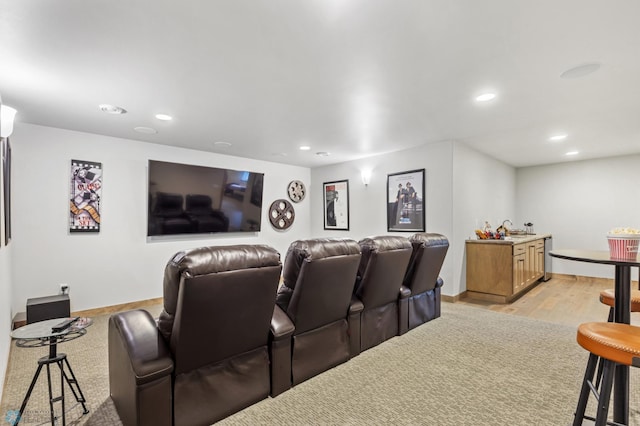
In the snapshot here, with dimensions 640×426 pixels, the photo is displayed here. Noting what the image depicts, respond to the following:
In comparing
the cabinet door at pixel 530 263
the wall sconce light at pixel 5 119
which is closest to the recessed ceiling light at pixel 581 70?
the cabinet door at pixel 530 263

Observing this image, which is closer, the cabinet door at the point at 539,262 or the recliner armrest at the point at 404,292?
the recliner armrest at the point at 404,292

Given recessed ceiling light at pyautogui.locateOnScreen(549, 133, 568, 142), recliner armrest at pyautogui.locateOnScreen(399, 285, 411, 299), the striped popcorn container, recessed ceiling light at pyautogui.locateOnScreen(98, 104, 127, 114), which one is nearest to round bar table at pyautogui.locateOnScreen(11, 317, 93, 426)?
recessed ceiling light at pyautogui.locateOnScreen(98, 104, 127, 114)

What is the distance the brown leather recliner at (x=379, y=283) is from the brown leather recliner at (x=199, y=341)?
1.04 metres

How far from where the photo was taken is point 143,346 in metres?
1.62

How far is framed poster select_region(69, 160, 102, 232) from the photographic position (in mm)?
4105

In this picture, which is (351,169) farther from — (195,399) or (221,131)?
(195,399)

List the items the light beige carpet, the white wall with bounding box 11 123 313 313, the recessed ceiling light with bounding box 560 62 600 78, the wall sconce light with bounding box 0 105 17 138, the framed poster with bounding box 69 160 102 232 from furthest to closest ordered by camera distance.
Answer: the framed poster with bounding box 69 160 102 232 < the white wall with bounding box 11 123 313 313 < the recessed ceiling light with bounding box 560 62 600 78 < the wall sconce light with bounding box 0 105 17 138 < the light beige carpet

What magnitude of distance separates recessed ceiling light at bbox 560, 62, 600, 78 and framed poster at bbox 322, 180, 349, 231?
4129 millimetres

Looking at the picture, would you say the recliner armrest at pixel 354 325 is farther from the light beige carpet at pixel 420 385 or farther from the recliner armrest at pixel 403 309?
Answer: the recliner armrest at pixel 403 309

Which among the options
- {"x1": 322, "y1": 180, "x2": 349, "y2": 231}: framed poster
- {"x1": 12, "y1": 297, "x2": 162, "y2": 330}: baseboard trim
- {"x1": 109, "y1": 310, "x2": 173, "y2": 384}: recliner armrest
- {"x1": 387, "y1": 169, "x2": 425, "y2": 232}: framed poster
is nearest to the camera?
{"x1": 109, "y1": 310, "x2": 173, "y2": 384}: recliner armrest

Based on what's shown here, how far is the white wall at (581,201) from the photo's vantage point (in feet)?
19.3

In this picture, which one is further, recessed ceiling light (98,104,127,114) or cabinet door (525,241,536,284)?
cabinet door (525,241,536,284)

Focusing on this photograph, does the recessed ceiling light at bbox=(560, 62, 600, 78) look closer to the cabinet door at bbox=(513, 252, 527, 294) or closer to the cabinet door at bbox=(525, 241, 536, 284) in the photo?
the cabinet door at bbox=(513, 252, 527, 294)

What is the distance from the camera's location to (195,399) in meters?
1.73
